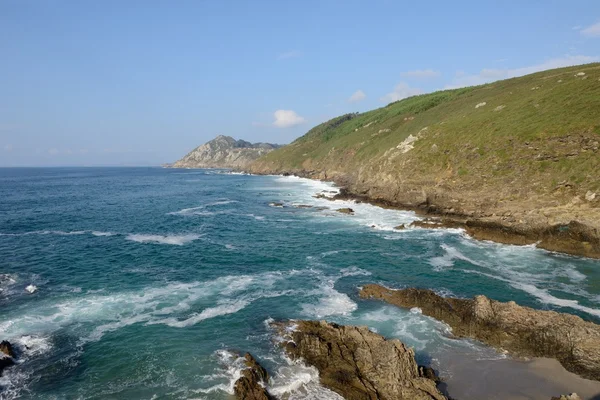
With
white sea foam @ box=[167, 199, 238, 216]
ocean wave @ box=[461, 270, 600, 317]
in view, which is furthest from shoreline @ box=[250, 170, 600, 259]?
white sea foam @ box=[167, 199, 238, 216]

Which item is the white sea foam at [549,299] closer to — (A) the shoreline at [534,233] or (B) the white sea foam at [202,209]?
(A) the shoreline at [534,233]

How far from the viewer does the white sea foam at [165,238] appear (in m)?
55.8

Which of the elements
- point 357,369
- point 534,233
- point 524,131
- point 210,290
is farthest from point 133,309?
point 524,131

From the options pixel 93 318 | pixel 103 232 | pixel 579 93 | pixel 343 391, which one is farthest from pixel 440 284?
pixel 579 93

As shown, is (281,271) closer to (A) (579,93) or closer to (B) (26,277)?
(B) (26,277)

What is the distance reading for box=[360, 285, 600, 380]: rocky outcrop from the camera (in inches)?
933

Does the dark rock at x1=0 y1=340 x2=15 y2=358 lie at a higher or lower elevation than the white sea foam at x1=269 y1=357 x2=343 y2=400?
higher

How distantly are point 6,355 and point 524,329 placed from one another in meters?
36.7

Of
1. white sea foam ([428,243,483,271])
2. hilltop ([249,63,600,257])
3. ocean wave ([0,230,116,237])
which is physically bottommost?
white sea foam ([428,243,483,271])

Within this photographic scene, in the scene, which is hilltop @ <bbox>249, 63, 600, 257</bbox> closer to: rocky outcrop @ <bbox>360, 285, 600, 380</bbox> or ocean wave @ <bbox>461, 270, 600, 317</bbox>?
ocean wave @ <bbox>461, 270, 600, 317</bbox>

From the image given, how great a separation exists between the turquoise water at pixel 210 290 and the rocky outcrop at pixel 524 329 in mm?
1716

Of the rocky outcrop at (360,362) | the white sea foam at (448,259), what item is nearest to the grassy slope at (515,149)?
the white sea foam at (448,259)

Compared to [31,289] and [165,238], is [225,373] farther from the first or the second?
[165,238]

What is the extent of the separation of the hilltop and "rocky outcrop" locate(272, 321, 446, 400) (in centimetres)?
3702
